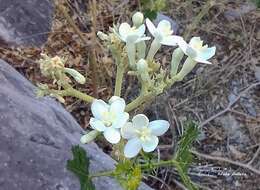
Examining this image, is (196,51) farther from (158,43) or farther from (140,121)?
(140,121)

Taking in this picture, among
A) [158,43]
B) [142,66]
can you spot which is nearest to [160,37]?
[158,43]

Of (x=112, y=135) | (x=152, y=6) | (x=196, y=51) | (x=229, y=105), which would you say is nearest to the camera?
(x=112, y=135)

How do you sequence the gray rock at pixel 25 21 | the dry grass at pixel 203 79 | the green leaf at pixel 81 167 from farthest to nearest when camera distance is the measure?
the gray rock at pixel 25 21
the dry grass at pixel 203 79
the green leaf at pixel 81 167

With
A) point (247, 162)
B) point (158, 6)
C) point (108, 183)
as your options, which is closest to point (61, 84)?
point (108, 183)

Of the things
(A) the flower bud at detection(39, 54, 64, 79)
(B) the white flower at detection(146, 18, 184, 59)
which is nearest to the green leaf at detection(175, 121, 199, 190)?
(B) the white flower at detection(146, 18, 184, 59)

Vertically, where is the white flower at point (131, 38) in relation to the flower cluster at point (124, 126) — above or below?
above

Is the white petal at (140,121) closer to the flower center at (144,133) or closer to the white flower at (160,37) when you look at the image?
the flower center at (144,133)

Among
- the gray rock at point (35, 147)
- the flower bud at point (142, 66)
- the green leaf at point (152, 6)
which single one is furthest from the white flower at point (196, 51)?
the green leaf at point (152, 6)
